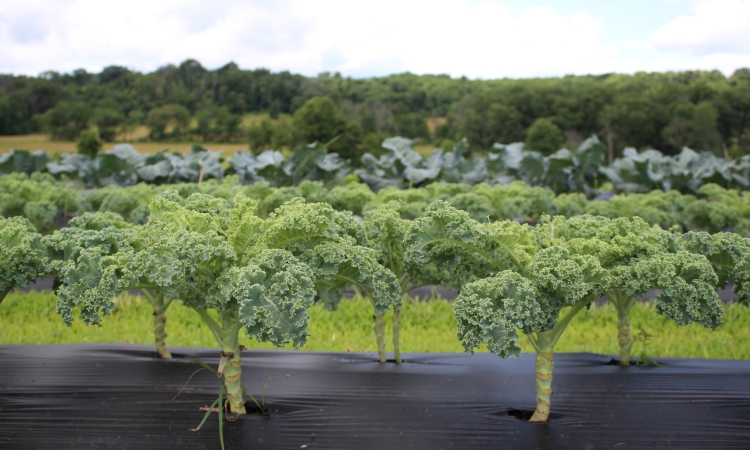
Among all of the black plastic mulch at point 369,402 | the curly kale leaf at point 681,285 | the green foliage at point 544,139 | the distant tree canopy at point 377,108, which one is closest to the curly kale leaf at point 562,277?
the curly kale leaf at point 681,285

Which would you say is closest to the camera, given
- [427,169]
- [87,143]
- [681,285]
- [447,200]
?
[681,285]

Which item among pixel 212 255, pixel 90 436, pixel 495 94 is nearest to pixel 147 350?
pixel 90 436

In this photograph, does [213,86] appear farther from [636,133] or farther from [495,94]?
[636,133]

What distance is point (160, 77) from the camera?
4238 centimetres

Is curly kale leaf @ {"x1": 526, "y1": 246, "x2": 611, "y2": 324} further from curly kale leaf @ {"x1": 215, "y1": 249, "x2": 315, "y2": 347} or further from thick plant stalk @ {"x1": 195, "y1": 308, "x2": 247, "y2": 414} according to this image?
thick plant stalk @ {"x1": 195, "y1": 308, "x2": 247, "y2": 414}

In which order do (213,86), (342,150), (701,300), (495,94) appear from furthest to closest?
1. (213,86)
2. (495,94)
3. (342,150)
4. (701,300)

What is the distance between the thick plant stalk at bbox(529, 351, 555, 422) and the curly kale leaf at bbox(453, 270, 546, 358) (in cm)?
31

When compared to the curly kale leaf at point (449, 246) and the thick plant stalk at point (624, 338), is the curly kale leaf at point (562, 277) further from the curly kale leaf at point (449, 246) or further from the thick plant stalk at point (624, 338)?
the thick plant stalk at point (624, 338)

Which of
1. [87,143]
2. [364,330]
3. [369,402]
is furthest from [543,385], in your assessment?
[87,143]

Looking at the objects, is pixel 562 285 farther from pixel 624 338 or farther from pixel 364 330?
pixel 364 330

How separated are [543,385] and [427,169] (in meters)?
9.51

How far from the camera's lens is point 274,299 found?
2678 mm

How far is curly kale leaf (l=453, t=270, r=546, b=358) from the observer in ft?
8.89

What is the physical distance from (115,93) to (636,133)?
33616mm
